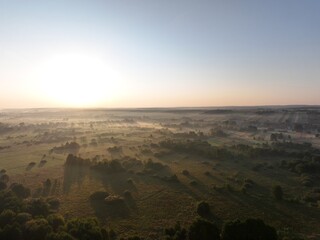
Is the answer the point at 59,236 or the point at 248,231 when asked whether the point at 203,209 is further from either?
the point at 59,236

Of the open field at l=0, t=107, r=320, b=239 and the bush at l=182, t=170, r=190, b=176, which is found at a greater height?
the bush at l=182, t=170, r=190, b=176

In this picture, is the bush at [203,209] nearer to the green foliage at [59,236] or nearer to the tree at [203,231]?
the tree at [203,231]

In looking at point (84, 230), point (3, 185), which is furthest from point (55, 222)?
point (3, 185)

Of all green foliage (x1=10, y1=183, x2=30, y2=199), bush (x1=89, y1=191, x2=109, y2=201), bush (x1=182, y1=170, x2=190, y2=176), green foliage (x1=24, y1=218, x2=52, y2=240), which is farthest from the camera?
bush (x1=182, y1=170, x2=190, y2=176)

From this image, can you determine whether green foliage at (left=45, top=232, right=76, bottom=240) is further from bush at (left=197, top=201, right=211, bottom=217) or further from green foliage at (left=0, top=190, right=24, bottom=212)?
bush at (left=197, top=201, right=211, bottom=217)

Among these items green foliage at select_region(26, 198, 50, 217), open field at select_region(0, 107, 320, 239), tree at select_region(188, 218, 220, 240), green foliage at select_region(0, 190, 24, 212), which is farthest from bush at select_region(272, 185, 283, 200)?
green foliage at select_region(0, 190, 24, 212)

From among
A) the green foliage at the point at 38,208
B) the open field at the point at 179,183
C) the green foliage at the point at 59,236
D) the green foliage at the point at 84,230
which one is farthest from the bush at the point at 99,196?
the green foliage at the point at 59,236
